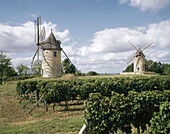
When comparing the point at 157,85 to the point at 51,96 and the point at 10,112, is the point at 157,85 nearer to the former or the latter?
the point at 51,96

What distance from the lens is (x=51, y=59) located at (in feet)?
119

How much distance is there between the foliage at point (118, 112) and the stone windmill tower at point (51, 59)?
98.8ft

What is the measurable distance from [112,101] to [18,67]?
6384cm

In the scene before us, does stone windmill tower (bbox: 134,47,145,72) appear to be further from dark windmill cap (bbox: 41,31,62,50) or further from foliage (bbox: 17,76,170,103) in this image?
foliage (bbox: 17,76,170,103)

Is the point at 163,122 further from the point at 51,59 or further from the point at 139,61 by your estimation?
the point at 139,61

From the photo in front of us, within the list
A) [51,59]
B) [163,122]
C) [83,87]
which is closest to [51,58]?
[51,59]

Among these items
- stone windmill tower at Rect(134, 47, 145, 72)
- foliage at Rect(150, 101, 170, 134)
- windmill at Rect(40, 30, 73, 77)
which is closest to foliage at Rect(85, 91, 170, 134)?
foliage at Rect(150, 101, 170, 134)

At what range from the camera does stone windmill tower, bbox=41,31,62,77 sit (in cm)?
3594

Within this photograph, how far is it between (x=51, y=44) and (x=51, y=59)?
374 centimetres

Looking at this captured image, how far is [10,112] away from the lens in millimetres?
12852

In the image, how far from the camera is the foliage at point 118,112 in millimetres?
6574

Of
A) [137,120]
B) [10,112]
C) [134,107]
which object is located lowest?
[10,112]

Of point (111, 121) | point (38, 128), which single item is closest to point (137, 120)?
point (111, 121)

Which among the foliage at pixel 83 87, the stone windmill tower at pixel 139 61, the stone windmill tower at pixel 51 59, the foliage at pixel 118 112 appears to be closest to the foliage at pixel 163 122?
the foliage at pixel 118 112
